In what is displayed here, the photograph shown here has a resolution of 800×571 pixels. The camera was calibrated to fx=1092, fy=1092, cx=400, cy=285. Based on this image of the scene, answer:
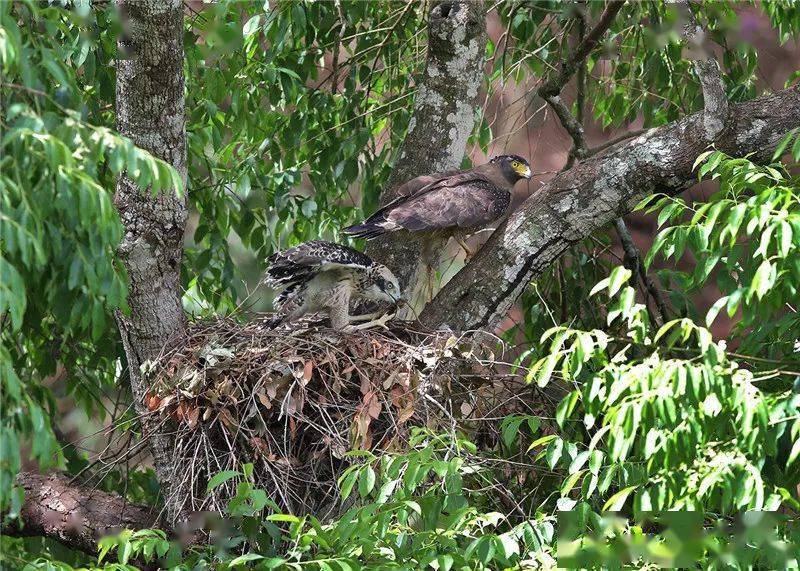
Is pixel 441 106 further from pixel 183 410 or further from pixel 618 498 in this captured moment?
pixel 618 498

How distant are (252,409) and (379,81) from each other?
9.61ft

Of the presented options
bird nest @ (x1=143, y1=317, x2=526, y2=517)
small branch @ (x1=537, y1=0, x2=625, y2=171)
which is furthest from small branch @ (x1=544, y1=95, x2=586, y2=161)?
bird nest @ (x1=143, y1=317, x2=526, y2=517)

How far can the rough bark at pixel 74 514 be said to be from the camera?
4762 mm

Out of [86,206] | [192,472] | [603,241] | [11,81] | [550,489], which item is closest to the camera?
[86,206]

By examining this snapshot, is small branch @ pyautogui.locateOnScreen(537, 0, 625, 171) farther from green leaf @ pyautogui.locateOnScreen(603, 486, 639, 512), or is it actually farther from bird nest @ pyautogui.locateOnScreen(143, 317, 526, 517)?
green leaf @ pyautogui.locateOnScreen(603, 486, 639, 512)

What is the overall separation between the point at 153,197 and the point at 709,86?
2.34 metres

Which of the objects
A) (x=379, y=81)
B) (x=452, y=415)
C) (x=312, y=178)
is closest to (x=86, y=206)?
(x=452, y=415)

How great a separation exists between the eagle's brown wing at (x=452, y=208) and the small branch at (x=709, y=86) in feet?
4.30

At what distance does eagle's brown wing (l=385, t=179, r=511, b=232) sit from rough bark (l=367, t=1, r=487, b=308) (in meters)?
0.17

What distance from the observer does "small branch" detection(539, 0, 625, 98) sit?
4859 millimetres

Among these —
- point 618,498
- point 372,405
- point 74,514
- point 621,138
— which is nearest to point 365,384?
→ point 372,405

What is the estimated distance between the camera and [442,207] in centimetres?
529

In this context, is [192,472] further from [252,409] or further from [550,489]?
[550,489]

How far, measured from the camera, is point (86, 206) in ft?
9.10
